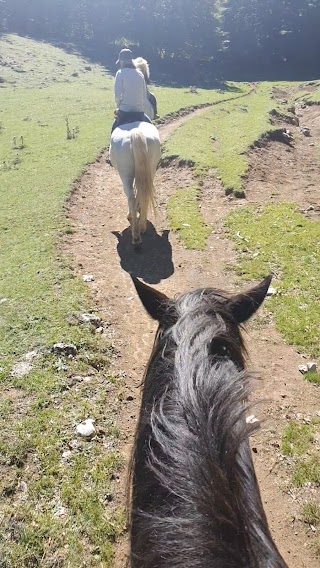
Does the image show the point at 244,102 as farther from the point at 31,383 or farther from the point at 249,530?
the point at 249,530

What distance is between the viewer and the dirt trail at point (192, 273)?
450cm

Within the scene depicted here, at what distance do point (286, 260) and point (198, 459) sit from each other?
724 centimetres

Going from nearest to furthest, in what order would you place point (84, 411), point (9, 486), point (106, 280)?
point (9, 486)
point (84, 411)
point (106, 280)

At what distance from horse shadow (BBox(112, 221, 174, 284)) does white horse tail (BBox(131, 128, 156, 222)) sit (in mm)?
795

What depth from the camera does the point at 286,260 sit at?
8938mm

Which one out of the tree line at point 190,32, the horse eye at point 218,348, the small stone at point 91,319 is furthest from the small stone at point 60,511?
the tree line at point 190,32

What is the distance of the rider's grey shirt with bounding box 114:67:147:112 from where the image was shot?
983cm

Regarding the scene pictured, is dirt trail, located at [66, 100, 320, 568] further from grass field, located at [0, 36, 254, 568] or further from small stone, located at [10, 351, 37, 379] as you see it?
small stone, located at [10, 351, 37, 379]

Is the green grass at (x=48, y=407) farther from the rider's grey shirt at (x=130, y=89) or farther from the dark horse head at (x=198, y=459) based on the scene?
the rider's grey shirt at (x=130, y=89)

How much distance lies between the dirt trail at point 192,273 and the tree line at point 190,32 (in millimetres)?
39330

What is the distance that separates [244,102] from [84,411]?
30688 millimetres

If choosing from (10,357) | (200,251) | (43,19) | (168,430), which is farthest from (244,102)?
(43,19)

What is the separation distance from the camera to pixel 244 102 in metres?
31.2

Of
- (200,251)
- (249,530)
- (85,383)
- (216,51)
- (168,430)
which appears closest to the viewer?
(249,530)
